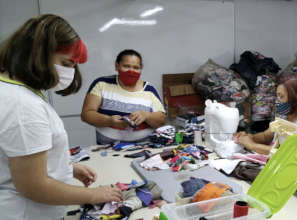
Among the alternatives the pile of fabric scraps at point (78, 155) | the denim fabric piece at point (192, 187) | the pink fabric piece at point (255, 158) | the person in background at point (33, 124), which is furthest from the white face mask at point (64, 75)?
the pink fabric piece at point (255, 158)

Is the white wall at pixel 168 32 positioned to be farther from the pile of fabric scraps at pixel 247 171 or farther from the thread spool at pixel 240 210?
the thread spool at pixel 240 210

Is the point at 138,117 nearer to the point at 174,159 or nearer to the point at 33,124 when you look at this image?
the point at 174,159

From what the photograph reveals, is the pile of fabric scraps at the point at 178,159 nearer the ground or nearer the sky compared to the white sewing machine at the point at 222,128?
nearer the ground

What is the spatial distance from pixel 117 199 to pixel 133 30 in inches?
115

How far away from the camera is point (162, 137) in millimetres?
2109

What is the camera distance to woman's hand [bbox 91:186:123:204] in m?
0.99

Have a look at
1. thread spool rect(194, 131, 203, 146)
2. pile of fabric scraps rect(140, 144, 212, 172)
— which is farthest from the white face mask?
thread spool rect(194, 131, 203, 146)

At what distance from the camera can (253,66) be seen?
3.72 metres

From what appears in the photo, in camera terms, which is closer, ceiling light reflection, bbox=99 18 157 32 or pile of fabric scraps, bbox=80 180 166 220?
pile of fabric scraps, bbox=80 180 166 220

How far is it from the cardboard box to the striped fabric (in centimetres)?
146

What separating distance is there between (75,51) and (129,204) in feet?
2.22

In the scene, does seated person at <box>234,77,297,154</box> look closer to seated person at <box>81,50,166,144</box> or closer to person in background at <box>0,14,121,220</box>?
seated person at <box>81,50,166,144</box>

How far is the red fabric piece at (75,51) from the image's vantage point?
0.90m

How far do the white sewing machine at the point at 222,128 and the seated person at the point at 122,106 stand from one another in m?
0.55
